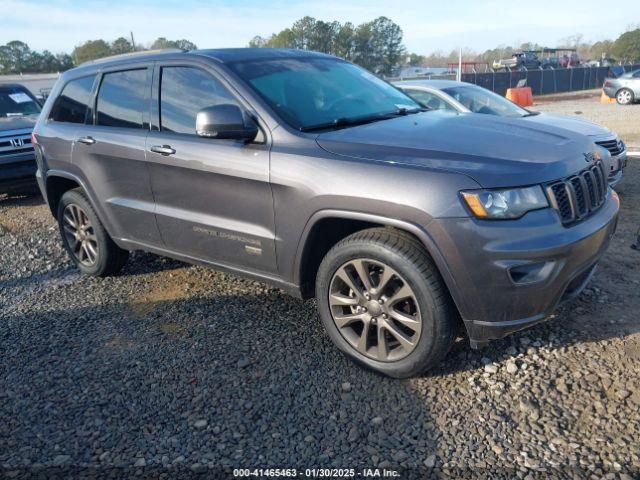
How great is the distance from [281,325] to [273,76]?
5.61 feet

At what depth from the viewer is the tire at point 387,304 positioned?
2.86 meters

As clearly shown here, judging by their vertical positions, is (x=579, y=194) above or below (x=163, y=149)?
below

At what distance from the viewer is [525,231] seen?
8.62 feet

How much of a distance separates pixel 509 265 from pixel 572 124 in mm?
5159

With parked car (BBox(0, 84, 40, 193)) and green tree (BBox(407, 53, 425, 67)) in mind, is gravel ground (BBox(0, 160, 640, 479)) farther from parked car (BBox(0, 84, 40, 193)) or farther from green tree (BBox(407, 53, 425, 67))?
green tree (BBox(407, 53, 425, 67))

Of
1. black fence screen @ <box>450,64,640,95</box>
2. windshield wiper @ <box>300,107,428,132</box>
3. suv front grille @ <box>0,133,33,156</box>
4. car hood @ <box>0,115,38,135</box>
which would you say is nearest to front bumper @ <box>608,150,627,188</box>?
windshield wiper @ <box>300,107,428,132</box>

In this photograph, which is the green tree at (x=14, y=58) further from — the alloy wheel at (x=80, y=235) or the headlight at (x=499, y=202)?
the headlight at (x=499, y=202)

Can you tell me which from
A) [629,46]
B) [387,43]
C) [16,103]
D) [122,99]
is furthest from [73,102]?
[629,46]

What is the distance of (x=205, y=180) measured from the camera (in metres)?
3.60

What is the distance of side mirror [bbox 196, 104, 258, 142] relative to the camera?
126 inches

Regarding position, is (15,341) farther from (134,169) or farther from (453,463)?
(453,463)

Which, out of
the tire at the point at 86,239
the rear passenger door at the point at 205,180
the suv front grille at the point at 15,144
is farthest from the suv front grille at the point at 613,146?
the suv front grille at the point at 15,144

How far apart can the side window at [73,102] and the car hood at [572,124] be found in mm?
4892

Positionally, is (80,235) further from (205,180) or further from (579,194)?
(579,194)
